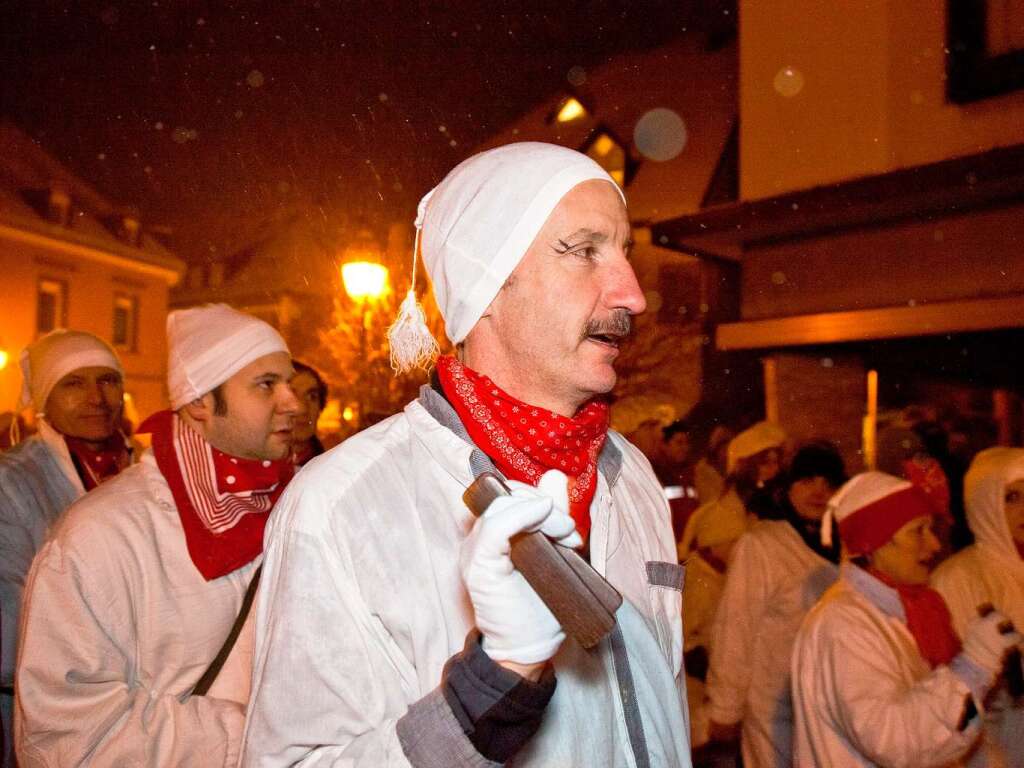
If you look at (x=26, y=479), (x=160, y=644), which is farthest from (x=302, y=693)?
(x=26, y=479)

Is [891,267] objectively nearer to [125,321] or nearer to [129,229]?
[125,321]

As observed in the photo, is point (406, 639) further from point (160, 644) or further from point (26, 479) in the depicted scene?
point (26, 479)

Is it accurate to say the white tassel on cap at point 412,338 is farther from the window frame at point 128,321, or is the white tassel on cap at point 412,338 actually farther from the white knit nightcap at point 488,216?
the window frame at point 128,321

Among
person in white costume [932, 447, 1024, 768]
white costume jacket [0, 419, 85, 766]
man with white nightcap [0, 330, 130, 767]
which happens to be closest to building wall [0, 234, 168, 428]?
man with white nightcap [0, 330, 130, 767]

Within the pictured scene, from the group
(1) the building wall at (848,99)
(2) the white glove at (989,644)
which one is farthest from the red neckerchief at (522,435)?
(1) the building wall at (848,99)

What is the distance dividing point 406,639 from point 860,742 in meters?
2.30

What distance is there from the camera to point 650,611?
2105 millimetres

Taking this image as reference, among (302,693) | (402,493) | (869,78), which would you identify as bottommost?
(302,693)

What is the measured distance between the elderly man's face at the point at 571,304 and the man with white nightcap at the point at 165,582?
1.61m

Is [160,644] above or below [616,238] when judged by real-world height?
below

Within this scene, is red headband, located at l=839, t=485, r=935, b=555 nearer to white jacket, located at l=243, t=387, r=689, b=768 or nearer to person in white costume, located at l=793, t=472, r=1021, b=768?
person in white costume, located at l=793, t=472, r=1021, b=768

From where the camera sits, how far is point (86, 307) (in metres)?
30.5

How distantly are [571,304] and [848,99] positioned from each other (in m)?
9.61

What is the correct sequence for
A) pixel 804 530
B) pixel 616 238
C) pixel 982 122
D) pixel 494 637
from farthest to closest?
pixel 982 122 → pixel 804 530 → pixel 616 238 → pixel 494 637
